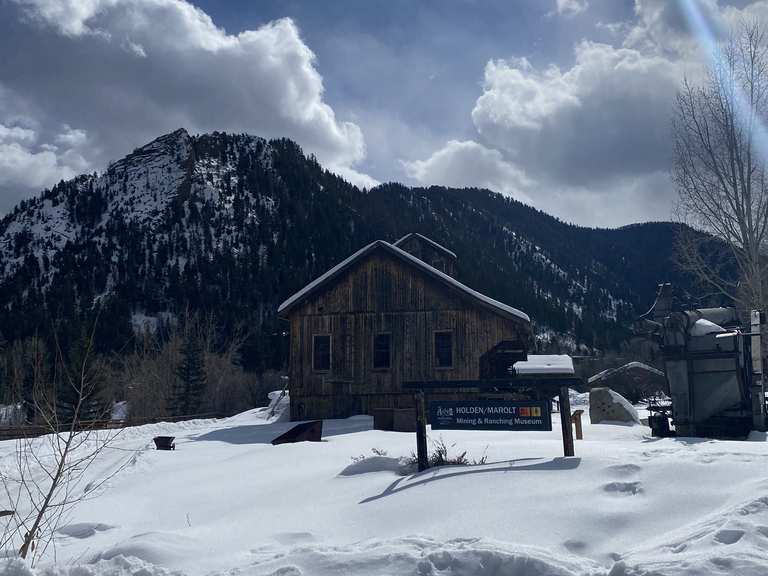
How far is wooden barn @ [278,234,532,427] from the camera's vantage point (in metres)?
21.2

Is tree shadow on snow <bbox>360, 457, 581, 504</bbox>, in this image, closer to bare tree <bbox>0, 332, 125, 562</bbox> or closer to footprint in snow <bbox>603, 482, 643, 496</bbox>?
footprint in snow <bbox>603, 482, 643, 496</bbox>

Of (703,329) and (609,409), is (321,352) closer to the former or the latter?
(609,409)

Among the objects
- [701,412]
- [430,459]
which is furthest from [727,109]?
[430,459]

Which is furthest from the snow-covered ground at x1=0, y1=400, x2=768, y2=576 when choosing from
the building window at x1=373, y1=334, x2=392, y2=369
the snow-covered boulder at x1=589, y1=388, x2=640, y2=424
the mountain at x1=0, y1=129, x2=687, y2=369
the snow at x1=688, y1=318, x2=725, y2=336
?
the mountain at x1=0, y1=129, x2=687, y2=369

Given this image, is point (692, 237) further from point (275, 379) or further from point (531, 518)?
point (275, 379)

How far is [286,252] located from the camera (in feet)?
372

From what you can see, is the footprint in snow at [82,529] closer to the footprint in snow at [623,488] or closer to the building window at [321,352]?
the footprint in snow at [623,488]

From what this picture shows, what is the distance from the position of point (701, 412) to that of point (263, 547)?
12237 millimetres

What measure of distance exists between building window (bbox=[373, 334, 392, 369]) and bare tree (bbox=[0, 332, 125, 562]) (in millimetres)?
9590

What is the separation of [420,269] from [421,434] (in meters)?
13.2

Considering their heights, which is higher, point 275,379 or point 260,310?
point 260,310

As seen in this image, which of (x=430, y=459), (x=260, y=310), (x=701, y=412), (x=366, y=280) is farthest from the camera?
(x=260, y=310)

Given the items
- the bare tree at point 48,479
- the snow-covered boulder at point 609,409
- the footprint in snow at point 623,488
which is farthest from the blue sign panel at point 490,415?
the snow-covered boulder at point 609,409

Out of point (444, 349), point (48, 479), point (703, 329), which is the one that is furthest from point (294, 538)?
point (444, 349)
